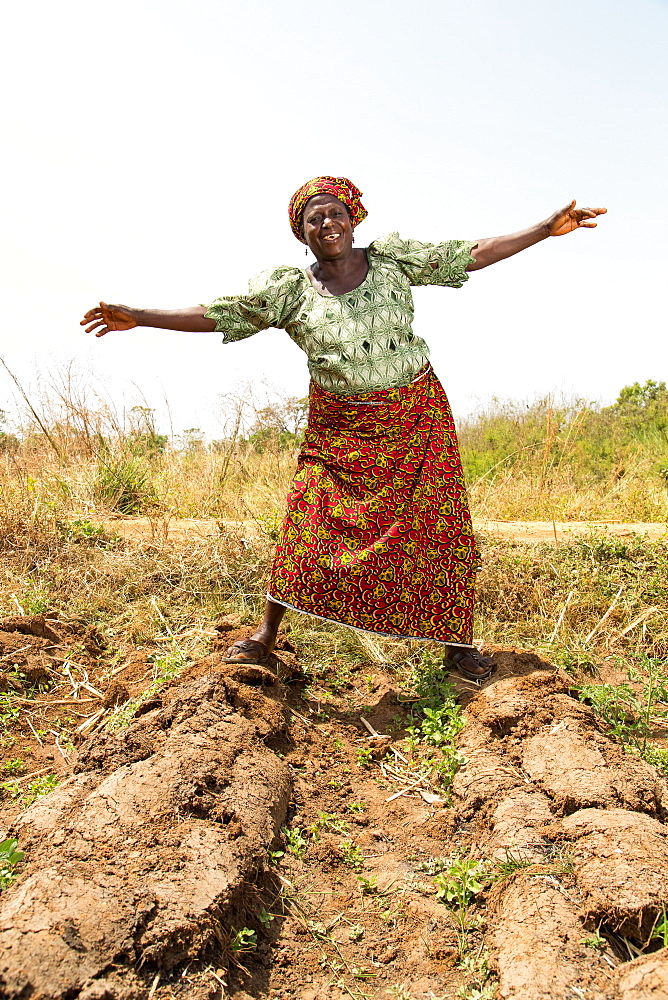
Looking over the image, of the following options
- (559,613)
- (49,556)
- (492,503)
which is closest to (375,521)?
(559,613)

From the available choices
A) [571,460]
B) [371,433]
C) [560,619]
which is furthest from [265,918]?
[571,460]

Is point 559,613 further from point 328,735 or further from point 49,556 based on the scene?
point 49,556

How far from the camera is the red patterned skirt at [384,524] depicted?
3688 millimetres

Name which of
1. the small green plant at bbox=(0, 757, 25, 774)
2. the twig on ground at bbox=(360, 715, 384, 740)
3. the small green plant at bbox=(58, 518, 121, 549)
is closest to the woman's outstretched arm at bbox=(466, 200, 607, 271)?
the twig on ground at bbox=(360, 715, 384, 740)

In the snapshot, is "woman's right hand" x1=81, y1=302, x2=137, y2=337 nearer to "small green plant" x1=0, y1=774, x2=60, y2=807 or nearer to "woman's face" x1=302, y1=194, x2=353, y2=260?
"woman's face" x1=302, y1=194, x2=353, y2=260

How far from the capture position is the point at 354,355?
3.56 m

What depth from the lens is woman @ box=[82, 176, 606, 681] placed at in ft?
11.9

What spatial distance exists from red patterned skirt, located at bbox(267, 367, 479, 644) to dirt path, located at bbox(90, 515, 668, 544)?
5.85 feet

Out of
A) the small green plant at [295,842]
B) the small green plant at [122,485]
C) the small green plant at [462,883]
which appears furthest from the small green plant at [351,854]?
the small green plant at [122,485]

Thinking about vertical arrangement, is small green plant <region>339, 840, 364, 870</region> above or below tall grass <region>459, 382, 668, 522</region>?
below

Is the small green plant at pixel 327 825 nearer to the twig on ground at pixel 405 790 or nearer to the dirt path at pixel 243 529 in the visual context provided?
the twig on ground at pixel 405 790

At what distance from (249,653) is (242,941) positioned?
1703mm

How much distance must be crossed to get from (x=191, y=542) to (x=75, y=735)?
2026 millimetres

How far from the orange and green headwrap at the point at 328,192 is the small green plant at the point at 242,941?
290 centimetres
